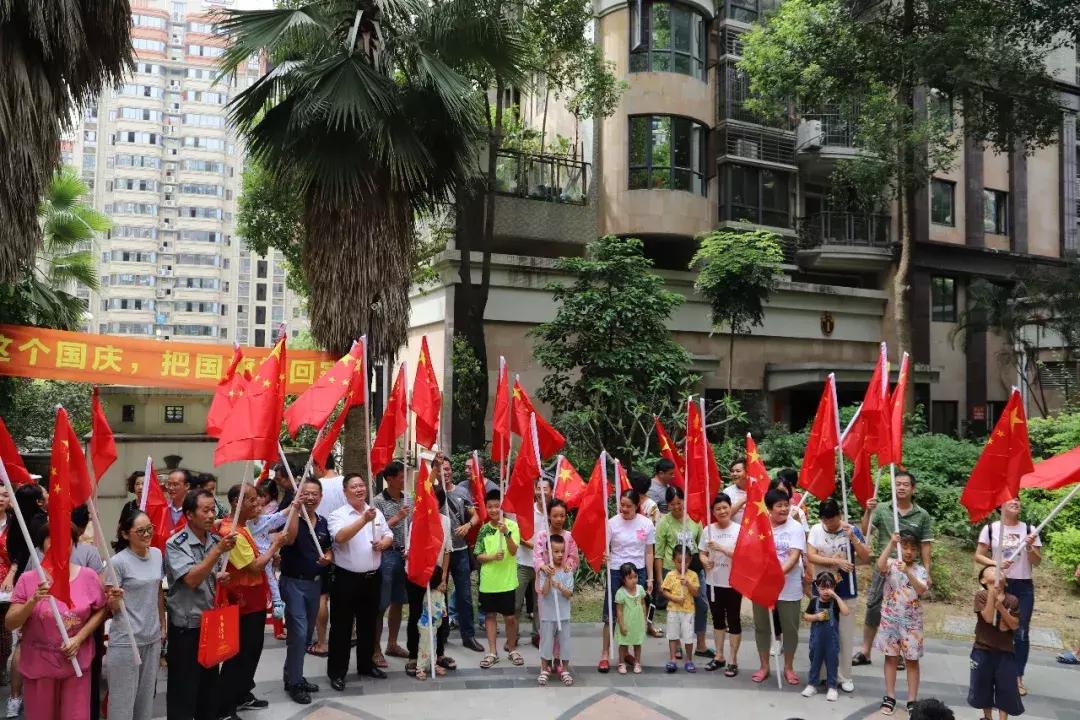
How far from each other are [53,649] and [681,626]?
16.9 ft

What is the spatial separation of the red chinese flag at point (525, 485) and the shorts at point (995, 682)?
386 centimetres

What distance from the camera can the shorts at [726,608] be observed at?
7.69 meters

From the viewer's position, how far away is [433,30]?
11781mm

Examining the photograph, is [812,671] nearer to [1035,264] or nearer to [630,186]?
[630,186]

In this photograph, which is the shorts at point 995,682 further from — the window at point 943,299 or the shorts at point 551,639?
the window at point 943,299

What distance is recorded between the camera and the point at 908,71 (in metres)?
17.6

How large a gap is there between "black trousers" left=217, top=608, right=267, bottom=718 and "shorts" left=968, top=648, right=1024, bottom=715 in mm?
5340

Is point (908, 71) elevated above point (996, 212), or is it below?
above

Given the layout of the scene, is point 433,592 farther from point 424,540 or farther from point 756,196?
point 756,196

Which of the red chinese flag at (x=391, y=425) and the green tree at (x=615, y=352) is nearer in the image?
the red chinese flag at (x=391, y=425)

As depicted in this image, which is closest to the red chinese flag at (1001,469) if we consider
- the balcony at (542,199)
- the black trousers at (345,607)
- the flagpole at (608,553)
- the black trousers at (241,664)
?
the flagpole at (608,553)

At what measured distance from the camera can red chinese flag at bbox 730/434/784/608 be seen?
684 cm

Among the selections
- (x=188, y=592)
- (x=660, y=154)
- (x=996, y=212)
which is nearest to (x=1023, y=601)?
(x=188, y=592)

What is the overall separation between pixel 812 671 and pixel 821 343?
663 inches
